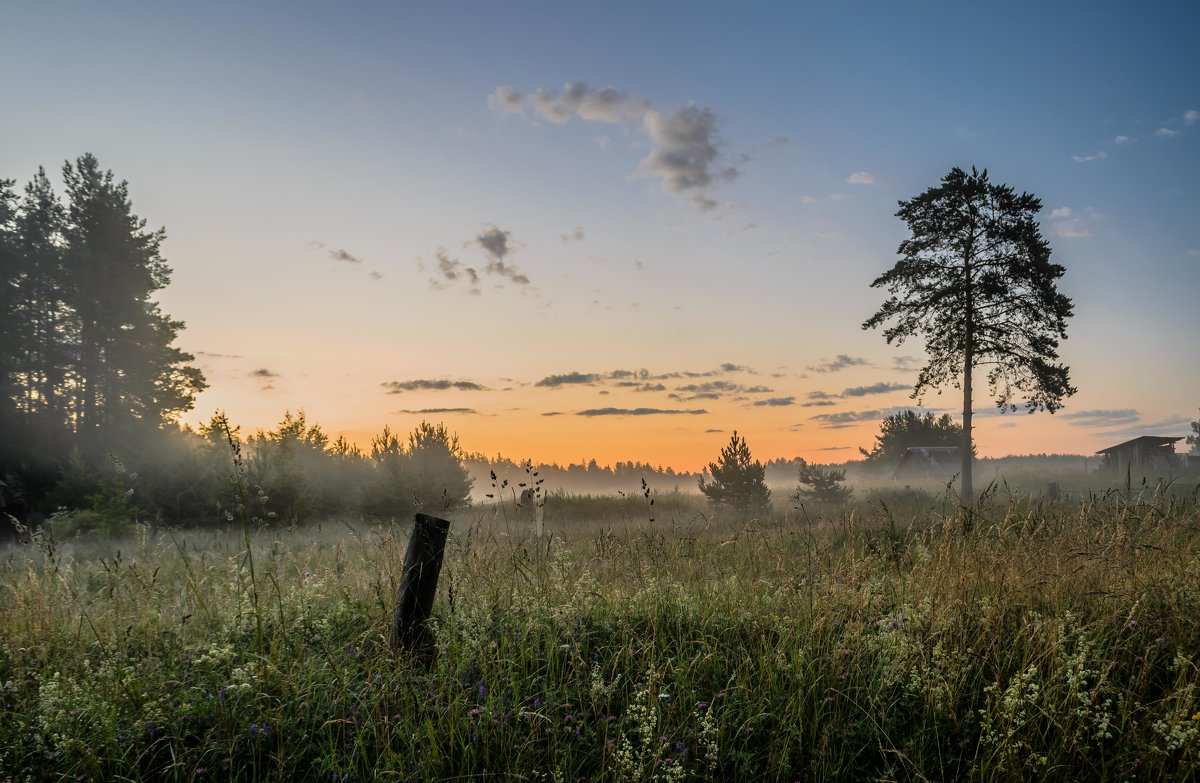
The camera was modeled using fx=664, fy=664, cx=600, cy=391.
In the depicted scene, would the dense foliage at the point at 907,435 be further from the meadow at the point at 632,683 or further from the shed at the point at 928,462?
the meadow at the point at 632,683

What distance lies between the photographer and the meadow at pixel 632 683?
144 inches

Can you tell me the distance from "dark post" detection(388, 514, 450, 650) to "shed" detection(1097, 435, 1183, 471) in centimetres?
5135

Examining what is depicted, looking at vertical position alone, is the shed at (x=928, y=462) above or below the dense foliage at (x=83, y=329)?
below

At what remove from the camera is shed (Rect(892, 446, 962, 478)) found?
46759 millimetres

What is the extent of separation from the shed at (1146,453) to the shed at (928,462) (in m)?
8.73

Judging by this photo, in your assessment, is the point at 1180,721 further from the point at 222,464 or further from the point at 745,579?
the point at 222,464

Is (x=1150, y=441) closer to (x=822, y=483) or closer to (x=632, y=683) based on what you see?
(x=822, y=483)

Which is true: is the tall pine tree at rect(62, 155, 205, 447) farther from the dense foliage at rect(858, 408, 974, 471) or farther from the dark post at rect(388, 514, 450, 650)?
the dense foliage at rect(858, 408, 974, 471)

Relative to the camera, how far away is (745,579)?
6371 millimetres

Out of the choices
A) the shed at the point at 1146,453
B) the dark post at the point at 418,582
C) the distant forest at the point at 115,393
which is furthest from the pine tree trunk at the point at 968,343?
the dark post at the point at 418,582

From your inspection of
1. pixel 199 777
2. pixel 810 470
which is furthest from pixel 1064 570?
pixel 810 470

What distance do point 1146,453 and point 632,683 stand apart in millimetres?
54792

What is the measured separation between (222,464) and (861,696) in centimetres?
2219

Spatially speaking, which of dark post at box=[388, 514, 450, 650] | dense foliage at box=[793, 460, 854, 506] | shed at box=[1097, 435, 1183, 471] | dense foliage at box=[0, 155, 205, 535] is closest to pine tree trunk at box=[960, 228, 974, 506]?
Answer: dense foliage at box=[793, 460, 854, 506]
